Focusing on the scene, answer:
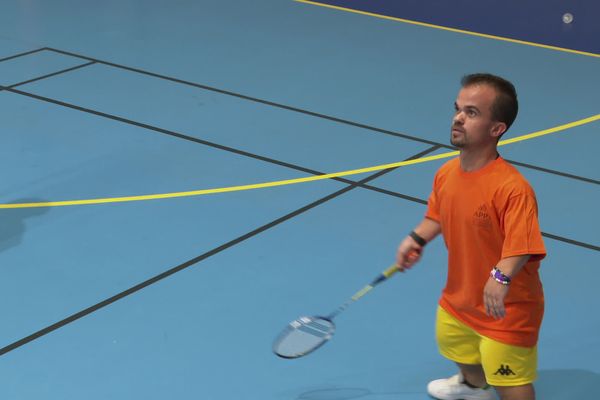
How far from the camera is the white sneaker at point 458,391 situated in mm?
3855

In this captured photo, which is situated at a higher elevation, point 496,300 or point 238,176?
point 496,300

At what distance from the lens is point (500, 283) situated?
10.5ft

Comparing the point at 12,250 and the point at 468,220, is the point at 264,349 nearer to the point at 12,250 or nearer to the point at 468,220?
the point at 468,220

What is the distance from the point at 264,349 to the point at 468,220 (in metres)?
1.22

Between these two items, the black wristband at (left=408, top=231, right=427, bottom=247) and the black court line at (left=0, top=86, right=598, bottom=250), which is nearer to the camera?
the black wristband at (left=408, top=231, right=427, bottom=247)

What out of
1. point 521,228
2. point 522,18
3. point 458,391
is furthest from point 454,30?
point 521,228

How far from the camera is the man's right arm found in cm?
361

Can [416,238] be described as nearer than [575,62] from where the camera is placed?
Yes

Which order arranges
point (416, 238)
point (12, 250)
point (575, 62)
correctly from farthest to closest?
point (575, 62), point (12, 250), point (416, 238)

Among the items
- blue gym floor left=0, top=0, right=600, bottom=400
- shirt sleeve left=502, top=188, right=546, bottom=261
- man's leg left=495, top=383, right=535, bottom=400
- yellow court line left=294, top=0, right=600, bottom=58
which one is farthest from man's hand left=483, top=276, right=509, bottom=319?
yellow court line left=294, top=0, right=600, bottom=58

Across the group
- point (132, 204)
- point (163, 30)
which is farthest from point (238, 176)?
point (163, 30)

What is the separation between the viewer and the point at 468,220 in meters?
3.39

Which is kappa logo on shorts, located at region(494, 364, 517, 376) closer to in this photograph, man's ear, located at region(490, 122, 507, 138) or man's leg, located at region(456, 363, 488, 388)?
man's leg, located at region(456, 363, 488, 388)

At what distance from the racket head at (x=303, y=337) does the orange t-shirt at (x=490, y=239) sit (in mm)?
536
